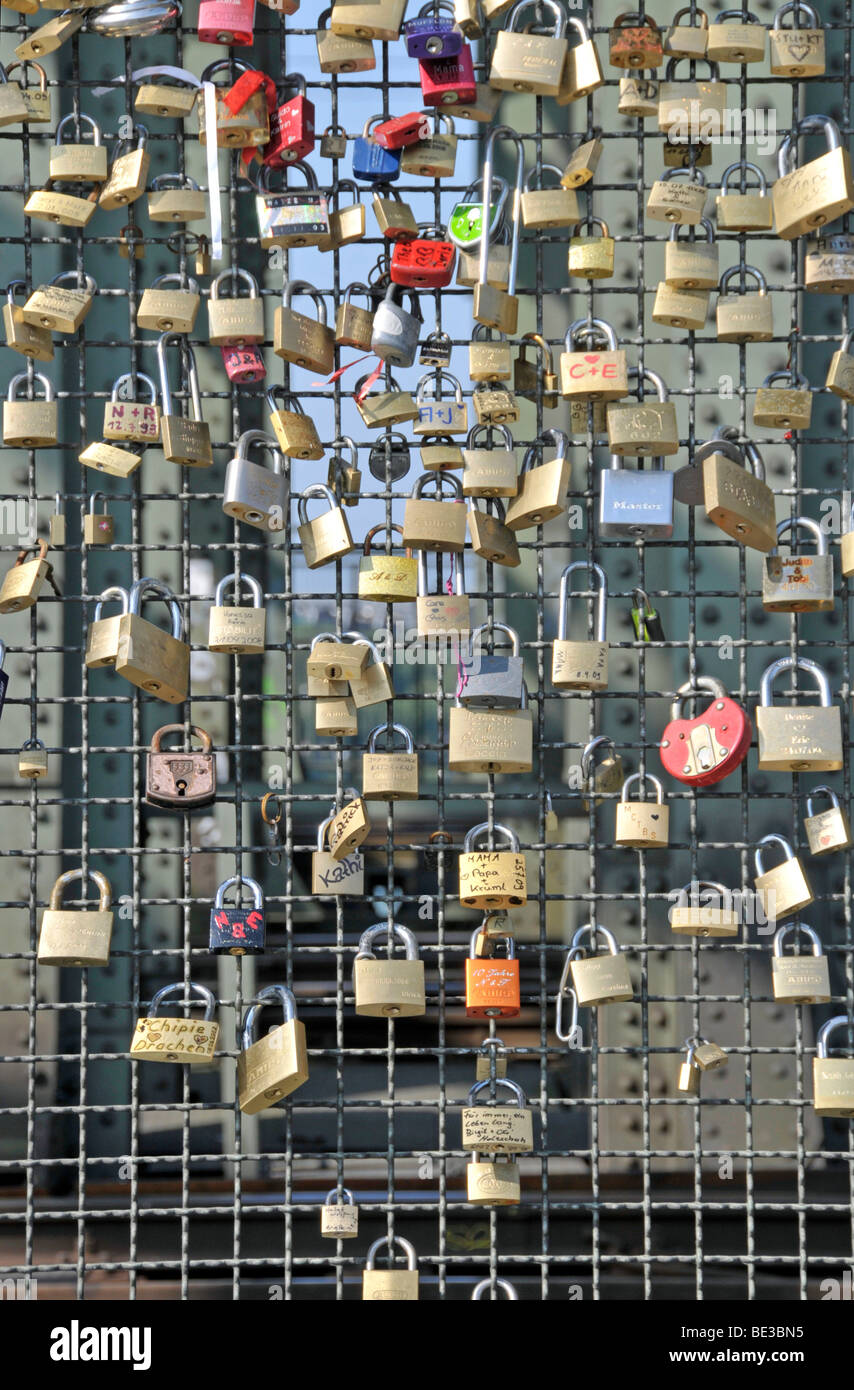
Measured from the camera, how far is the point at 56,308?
2389mm

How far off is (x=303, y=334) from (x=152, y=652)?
Result: 599 mm

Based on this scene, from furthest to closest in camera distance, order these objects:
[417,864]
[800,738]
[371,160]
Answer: [417,864] → [371,160] → [800,738]

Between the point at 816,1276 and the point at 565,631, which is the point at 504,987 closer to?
the point at 565,631

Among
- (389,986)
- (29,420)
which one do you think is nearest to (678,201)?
(29,420)

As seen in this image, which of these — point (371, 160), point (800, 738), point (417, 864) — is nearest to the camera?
point (800, 738)

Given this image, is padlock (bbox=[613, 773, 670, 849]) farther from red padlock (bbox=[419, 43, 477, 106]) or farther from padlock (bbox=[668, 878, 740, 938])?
red padlock (bbox=[419, 43, 477, 106])

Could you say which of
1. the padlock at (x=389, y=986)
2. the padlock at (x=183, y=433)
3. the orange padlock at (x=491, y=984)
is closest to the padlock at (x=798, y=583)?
the orange padlock at (x=491, y=984)

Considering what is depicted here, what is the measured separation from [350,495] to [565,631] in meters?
0.44

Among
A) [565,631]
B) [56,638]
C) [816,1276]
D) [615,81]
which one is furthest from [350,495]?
[816,1276]

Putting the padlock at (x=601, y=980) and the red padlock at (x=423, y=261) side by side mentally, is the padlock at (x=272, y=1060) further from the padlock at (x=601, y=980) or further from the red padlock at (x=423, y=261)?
the red padlock at (x=423, y=261)

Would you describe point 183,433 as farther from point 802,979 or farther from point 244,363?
point 802,979

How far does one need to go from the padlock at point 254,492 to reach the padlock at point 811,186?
3.17 feet

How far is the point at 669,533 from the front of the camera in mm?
2387
